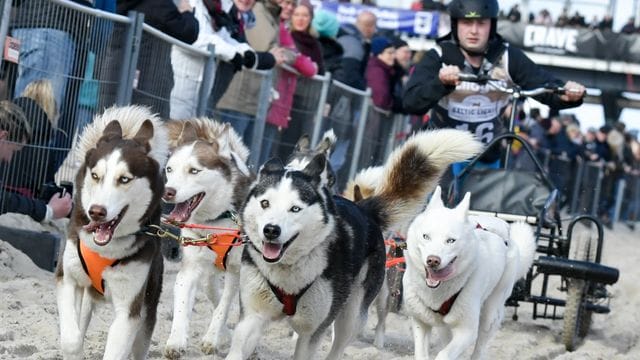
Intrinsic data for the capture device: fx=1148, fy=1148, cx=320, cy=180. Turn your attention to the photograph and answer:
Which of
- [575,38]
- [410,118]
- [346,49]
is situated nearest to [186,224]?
[346,49]

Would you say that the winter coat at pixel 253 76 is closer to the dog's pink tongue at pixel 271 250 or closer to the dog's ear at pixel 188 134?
the dog's ear at pixel 188 134

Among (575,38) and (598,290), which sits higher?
(575,38)

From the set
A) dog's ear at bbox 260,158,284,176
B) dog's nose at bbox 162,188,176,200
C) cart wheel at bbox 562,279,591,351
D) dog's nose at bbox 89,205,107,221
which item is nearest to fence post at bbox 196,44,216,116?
dog's nose at bbox 162,188,176,200

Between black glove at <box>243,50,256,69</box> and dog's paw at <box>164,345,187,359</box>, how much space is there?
4.18 meters

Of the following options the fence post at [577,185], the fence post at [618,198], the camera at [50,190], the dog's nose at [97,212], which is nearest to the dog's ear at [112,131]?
the dog's nose at [97,212]

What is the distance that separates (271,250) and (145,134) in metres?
0.82

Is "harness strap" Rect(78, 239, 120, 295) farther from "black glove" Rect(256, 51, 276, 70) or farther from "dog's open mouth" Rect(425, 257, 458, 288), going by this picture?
"black glove" Rect(256, 51, 276, 70)

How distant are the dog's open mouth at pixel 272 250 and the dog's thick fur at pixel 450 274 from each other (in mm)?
905

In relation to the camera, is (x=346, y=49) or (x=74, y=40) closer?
(x=74, y=40)

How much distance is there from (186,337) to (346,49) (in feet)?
24.5

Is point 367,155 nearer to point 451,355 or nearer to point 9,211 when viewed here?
point 9,211

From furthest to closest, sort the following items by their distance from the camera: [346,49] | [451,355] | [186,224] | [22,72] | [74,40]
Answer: [346,49] < [74,40] < [22,72] < [186,224] < [451,355]

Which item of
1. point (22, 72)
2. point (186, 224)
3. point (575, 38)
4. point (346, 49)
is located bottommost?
point (186, 224)

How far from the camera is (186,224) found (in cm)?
670
